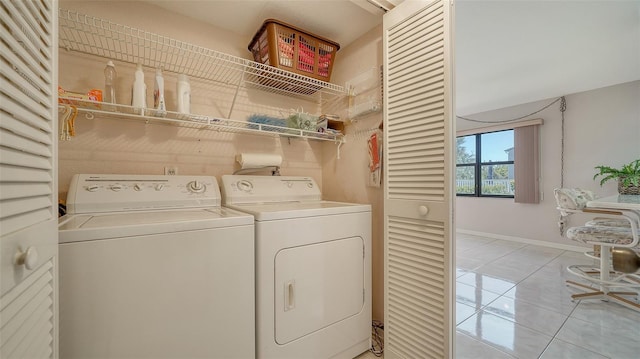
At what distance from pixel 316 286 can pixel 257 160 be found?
0.97 m

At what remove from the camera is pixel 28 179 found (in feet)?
1.91

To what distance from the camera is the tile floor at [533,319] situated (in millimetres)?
1631

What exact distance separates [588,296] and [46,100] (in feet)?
12.7

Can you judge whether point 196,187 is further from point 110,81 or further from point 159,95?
point 110,81

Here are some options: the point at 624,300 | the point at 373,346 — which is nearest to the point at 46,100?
the point at 373,346

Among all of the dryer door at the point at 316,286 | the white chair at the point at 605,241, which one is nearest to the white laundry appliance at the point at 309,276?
the dryer door at the point at 316,286

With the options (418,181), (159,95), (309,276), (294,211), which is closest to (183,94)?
(159,95)

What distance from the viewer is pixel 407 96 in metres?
1.41

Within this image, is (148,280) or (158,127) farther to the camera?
(158,127)

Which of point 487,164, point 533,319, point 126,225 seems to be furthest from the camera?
point 487,164

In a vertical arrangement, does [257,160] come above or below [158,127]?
below

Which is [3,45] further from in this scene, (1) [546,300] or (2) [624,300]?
(2) [624,300]

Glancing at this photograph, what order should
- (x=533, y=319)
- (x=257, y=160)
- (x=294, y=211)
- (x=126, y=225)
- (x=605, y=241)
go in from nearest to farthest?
(x=126, y=225)
(x=294, y=211)
(x=257, y=160)
(x=533, y=319)
(x=605, y=241)

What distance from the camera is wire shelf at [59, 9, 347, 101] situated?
1.31 metres
